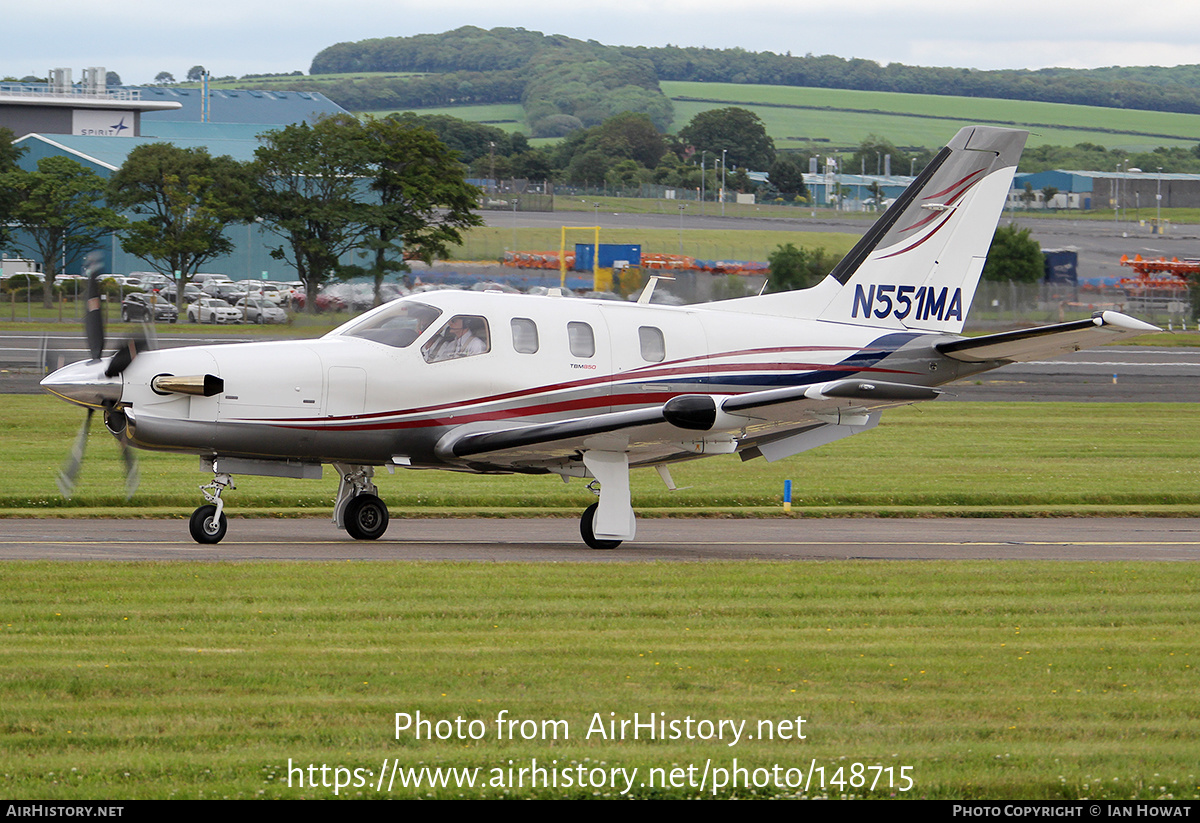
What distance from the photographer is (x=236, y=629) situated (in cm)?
1096

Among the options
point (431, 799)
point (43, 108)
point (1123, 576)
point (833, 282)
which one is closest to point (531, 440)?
point (833, 282)

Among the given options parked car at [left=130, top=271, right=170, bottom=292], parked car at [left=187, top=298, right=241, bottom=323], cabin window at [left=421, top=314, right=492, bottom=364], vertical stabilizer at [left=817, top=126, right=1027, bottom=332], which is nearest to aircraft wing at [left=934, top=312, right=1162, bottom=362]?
vertical stabilizer at [left=817, top=126, right=1027, bottom=332]

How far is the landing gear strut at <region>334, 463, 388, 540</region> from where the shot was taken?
57.1ft

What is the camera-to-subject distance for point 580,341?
17188 millimetres

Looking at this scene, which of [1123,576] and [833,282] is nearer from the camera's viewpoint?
[1123,576]

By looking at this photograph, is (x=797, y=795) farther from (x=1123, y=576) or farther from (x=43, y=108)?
(x=43, y=108)

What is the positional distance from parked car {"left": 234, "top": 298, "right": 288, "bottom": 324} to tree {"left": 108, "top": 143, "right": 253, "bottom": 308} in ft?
14.9

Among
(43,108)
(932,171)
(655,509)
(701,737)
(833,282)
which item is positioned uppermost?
(43,108)

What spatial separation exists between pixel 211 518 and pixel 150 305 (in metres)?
47.0

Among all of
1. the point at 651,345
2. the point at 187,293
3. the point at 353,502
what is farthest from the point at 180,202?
the point at 651,345

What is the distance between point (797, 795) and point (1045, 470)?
2165cm

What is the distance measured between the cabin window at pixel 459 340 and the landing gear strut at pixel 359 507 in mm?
1898

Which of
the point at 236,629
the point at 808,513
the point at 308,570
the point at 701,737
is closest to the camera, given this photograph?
the point at 701,737

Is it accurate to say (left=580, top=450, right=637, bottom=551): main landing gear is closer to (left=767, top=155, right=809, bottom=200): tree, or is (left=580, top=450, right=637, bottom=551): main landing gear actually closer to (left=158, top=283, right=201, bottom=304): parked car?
(left=158, top=283, right=201, bottom=304): parked car
